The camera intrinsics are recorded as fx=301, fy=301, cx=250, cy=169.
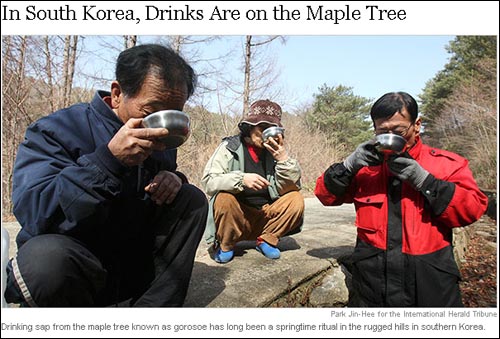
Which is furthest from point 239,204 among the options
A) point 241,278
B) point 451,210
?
point 451,210

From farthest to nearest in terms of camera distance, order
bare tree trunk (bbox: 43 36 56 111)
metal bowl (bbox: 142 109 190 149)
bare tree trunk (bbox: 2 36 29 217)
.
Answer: bare tree trunk (bbox: 43 36 56 111), bare tree trunk (bbox: 2 36 29 217), metal bowl (bbox: 142 109 190 149)

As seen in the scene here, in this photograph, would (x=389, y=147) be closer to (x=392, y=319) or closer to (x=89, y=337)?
(x=392, y=319)

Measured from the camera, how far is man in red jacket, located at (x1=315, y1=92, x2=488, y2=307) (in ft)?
4.21

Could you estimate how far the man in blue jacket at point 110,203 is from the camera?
3.17 feet

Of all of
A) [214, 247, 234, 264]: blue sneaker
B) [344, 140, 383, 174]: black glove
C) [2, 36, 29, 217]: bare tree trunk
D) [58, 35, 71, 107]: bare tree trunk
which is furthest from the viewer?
[58, 35, 71, 107]: bare tree trunk

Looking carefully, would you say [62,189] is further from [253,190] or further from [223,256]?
[253,190]

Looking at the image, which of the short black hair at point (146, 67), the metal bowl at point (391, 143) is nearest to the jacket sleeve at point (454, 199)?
the metal bowl at point (391, 143)

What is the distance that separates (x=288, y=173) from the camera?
6.04 feet

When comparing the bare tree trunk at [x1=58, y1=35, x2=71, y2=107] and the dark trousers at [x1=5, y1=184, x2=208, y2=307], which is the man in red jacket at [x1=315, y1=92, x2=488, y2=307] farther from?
the bare tree trunk at [x1=58, y1=35, x2=71, y2=107]

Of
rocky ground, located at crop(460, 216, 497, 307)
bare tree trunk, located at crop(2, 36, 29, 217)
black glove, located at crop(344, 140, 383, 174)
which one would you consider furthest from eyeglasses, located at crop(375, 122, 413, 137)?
bare tree trunk, located at crop(2, 36, 29, 217)

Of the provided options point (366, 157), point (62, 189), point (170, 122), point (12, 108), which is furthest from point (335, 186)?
point (12, 108)

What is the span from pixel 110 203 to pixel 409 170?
3.96 feet

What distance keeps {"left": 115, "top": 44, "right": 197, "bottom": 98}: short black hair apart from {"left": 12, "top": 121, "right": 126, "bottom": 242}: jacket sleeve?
37cm

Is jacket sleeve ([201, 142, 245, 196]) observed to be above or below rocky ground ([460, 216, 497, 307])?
above
